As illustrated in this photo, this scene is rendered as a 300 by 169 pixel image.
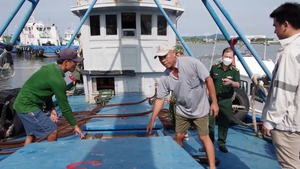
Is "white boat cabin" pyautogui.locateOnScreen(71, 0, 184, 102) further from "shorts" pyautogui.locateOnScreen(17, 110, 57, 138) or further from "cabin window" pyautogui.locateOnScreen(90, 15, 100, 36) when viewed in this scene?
"shorts" pyautogui.locateOnScreen(17, 110, 57, 138)

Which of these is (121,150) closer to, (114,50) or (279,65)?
(279,65)

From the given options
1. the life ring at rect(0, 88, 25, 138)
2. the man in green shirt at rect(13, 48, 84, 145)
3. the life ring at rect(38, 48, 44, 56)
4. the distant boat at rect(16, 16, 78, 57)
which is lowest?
the life ring at rect(0, 88, 25, 138)

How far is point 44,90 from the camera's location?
3174 mm

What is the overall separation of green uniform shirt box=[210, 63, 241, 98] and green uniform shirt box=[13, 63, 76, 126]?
2.30m

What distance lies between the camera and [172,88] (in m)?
3.15

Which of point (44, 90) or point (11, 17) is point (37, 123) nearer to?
point (44, 90)

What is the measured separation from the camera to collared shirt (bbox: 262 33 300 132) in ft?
6.29

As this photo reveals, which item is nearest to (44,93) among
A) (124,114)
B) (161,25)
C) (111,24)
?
(124,114)

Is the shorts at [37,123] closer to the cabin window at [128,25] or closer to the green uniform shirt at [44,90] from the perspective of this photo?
the green uniform shirt at [44,90]

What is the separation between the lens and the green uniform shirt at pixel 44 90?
303 centimetres

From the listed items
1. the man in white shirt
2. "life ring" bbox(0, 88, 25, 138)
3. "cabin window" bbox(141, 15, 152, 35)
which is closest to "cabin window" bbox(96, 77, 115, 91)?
"cabin window" bbox(141, 15, 152, 35)

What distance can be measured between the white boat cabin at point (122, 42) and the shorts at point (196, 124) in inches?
181

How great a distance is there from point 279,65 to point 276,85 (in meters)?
0.17

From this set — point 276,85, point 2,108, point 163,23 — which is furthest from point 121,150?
point 163,23
